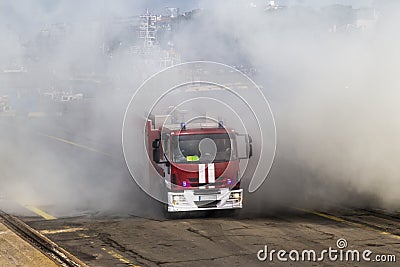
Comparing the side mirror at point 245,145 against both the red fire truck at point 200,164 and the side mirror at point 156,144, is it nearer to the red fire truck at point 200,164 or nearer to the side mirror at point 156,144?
the red fire truck at point 200,164

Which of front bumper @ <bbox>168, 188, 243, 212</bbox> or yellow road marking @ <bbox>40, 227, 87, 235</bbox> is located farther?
front bumper @ <bbox>168, 188, 243, 212</bbox>

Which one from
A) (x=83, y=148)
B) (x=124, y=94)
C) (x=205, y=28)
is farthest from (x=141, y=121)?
(x=83, y=148)

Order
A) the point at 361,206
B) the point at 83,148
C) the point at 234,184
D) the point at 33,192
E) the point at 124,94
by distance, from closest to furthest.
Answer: the point at 234,184
the point at 361,206
the point at 33,192
the point at 124,94
the point at 83,148

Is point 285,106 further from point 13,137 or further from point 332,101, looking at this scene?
point 13,137

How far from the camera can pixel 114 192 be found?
21.7 m

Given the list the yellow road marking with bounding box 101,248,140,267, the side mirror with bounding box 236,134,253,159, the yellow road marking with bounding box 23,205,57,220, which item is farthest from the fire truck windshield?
the yellow road marking with bounding box 101,248,140,267

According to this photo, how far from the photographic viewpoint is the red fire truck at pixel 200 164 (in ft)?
58.1

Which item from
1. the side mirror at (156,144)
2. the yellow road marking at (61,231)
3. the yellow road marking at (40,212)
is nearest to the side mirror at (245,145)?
the side mirror at (156,144)

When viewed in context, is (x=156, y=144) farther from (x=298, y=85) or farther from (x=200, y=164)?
(x=298, y=85)

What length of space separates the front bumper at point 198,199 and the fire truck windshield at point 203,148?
68 cm

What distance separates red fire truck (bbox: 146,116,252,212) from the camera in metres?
17.7

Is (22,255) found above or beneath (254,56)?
beneath

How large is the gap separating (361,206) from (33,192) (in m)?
8.61

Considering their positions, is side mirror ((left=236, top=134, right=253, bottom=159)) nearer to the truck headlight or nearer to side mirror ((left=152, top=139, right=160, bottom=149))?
the truck headlight
